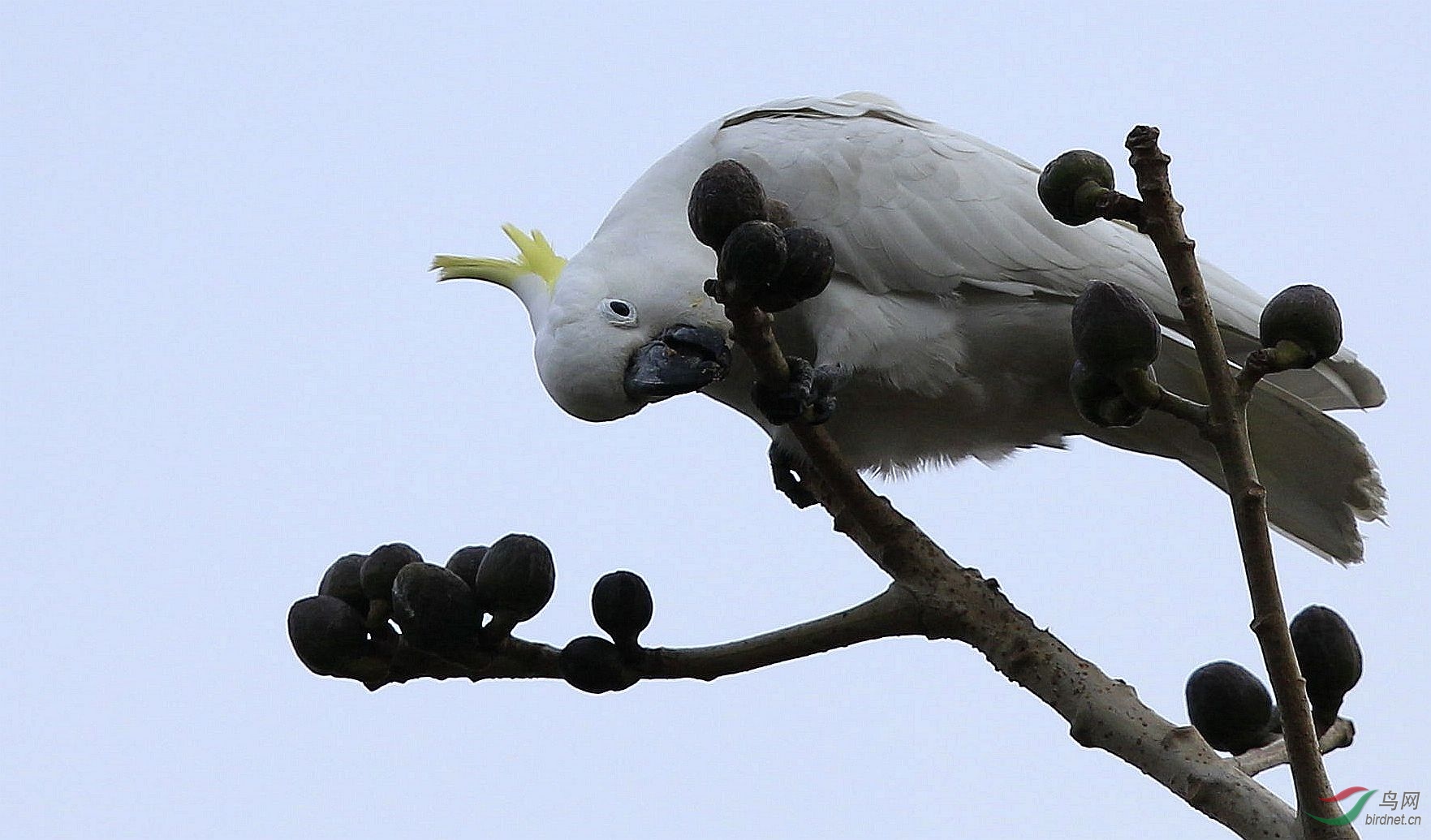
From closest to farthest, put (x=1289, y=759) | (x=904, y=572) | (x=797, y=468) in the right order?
(x=1289, y=759) → (x=904, y=572) → (x=797, y=468)

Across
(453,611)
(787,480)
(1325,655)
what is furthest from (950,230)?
(453,611)

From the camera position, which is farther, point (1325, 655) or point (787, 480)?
point (787, 480)

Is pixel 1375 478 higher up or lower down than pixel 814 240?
higher up

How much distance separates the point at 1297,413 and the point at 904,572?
4.39ft

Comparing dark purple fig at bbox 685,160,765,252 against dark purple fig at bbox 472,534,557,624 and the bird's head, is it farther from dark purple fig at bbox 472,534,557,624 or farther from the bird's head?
the bird's head

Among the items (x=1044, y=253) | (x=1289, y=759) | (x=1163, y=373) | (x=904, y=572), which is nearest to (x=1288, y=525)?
(x=1163, y=373)

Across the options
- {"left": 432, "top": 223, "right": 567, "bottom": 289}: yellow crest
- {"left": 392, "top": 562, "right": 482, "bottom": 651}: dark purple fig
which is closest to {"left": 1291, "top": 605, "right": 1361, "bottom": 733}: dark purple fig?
{"left": 392, "top": 562, "right": 482, "bottom": 651}: dark purple fig

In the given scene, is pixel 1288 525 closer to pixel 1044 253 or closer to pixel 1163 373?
pixel 1163 373

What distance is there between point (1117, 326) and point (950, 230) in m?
1.74

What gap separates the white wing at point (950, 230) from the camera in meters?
3.42

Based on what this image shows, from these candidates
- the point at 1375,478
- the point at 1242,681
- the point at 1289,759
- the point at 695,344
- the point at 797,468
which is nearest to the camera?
the point at 1289,759

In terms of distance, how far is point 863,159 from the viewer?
11.8 feet

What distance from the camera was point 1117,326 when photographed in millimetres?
1768

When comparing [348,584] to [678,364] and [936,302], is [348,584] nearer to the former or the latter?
[678,364]
